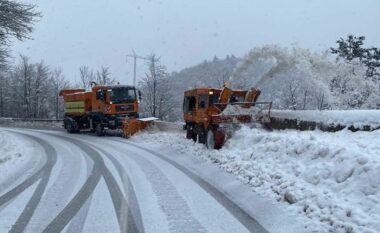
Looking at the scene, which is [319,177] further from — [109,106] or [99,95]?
[99,95]

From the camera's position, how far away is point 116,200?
9906 mm

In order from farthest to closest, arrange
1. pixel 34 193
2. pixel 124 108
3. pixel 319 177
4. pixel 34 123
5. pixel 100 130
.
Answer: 1. pixel 34 123
2. pixel 100 130
3. pixel 124 108
4. pixel 34 193
5. pixel 319 177

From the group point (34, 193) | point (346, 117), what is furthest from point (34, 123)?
point (34, 193)

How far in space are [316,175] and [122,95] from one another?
23343 millimetres

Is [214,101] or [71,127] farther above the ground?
[214,101]

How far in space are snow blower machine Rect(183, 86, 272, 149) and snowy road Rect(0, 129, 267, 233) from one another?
3.49 meters

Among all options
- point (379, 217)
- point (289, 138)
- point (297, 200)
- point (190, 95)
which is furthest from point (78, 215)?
point (190, 95)

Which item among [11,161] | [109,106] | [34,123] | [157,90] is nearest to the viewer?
[11,161]

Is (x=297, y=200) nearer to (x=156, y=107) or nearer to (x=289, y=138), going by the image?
(x=289, y=138)

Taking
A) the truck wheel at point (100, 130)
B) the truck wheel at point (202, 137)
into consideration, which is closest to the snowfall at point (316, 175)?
the truck wheel at point (202, 137)

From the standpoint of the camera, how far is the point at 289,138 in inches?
530

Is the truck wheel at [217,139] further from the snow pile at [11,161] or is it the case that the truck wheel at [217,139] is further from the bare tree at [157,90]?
the bare tree at [157,90]

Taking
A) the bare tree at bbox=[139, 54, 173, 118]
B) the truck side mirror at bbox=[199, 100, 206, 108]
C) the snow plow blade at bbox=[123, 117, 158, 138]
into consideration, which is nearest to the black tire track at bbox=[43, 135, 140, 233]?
the truck side mirror at bbox=[199, 100, 206, 108]

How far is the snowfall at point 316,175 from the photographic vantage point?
7.58 meters
